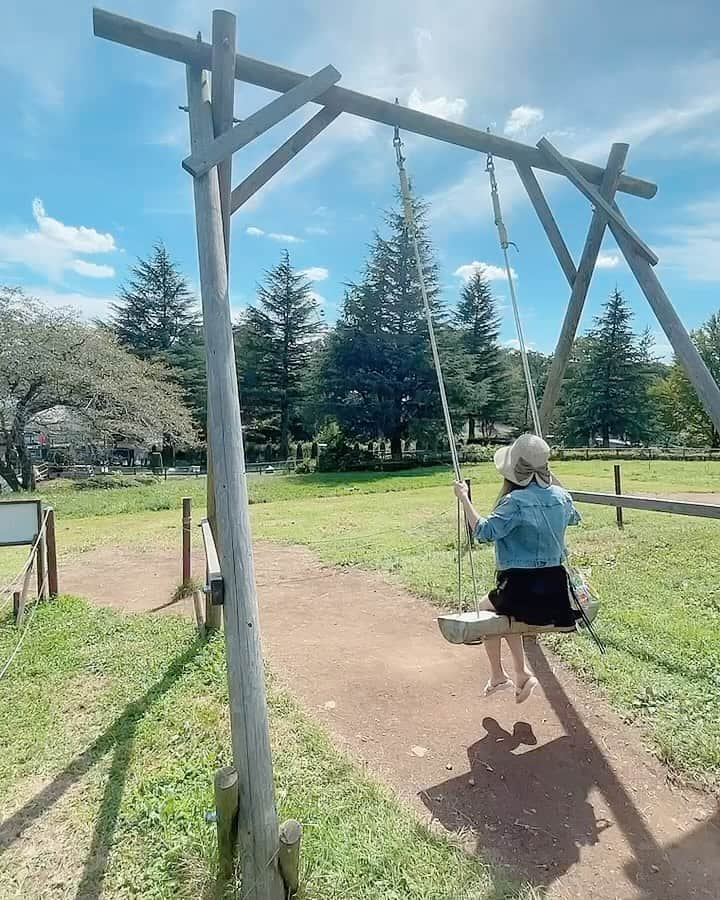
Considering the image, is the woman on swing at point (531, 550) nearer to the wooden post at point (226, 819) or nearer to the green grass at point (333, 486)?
the wooden post at point (226, 819)

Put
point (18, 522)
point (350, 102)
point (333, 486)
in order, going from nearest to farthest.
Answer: point (350, 102) < point (18, 522) < point (333, 486)

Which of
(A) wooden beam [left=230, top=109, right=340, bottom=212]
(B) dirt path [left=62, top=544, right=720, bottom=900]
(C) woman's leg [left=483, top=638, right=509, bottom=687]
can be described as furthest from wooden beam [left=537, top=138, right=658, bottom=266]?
(B) dirt path [left=62, top=544, right=720, bottom=900]

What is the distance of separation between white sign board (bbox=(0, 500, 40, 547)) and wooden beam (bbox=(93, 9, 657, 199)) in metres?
4.00

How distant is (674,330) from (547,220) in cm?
127

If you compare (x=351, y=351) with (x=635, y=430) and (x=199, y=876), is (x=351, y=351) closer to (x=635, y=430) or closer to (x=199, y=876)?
(x=635, y=430)

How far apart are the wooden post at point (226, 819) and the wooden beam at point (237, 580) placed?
1.2 inches

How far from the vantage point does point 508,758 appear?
274cm

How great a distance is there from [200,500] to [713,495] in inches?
485

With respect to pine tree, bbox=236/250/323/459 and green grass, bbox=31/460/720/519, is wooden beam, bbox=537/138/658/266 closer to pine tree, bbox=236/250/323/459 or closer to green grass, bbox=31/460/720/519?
green grass, bbox=31/460/720/519

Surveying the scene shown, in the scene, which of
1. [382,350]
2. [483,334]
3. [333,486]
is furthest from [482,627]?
[483,334]

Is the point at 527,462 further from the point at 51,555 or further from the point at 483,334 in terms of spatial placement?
the point at 483,334

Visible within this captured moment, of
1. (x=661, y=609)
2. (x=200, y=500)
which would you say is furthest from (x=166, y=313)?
(x=661, y=609)

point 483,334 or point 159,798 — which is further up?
point 483,334

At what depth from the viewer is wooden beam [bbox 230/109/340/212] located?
127 inches
